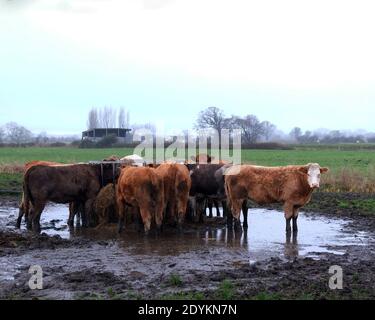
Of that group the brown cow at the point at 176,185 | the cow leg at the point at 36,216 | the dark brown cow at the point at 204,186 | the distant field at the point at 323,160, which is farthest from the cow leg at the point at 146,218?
the distant field at the point at 323,160

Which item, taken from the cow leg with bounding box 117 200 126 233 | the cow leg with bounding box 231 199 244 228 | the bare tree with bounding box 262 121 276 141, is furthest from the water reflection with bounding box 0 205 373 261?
the bare tree with bounding box 262 121 276 141

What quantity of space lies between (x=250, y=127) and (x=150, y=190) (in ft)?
218

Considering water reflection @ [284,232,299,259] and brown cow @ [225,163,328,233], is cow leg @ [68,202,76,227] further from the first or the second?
water reflection @ [284,232,299,259]

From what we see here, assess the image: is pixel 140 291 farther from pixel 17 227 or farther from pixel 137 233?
pixel 17 227

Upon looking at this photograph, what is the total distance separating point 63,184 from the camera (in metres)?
12.9

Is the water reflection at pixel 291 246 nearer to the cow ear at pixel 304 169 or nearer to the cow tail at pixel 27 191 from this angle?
the cow ear at pixel 304 169

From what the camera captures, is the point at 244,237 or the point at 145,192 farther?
the point at 244,237

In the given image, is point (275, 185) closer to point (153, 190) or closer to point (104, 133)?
point (153, 190)

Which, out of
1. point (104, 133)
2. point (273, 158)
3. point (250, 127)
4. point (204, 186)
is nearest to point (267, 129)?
point (250, 127)

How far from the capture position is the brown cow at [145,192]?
12.0 metres

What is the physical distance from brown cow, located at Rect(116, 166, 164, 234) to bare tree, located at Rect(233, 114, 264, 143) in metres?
56.6

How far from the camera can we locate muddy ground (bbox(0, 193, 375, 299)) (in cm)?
719
